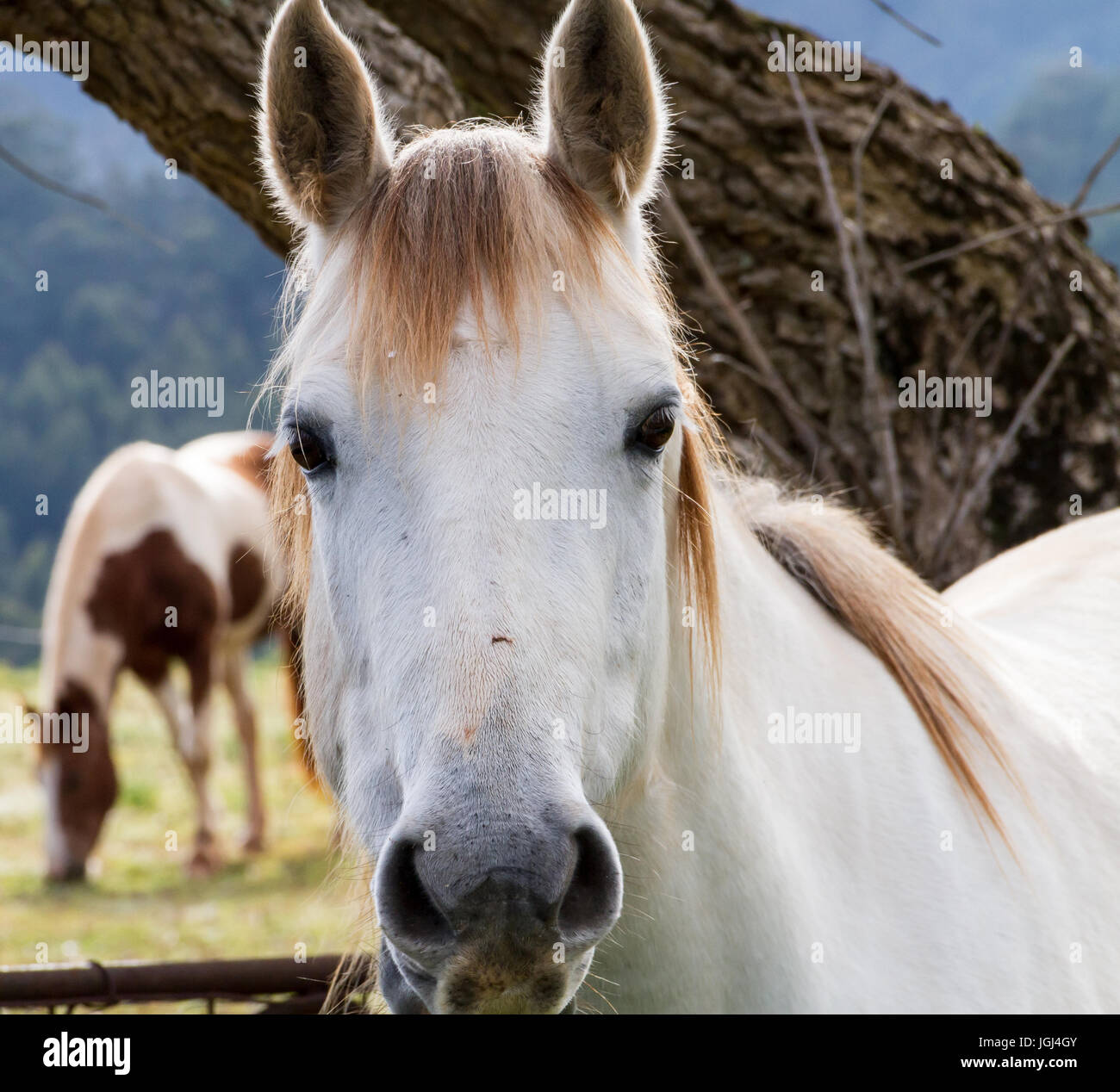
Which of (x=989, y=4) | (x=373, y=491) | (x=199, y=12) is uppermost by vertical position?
(x=989, y=4)

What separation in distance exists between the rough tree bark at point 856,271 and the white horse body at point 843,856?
136cm

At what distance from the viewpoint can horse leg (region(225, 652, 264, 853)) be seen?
8188mm

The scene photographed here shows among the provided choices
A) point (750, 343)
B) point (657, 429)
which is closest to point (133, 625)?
point (750, 343)

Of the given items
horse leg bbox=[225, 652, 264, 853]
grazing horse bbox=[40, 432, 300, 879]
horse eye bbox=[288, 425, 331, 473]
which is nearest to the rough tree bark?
horse eye bbox=[288, 425, 331, 473]

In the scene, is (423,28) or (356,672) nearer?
(356,672)

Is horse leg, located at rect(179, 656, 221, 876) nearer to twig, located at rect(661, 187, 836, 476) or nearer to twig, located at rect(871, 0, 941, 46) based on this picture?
twig, located at rect(661, 187, 836, 476)

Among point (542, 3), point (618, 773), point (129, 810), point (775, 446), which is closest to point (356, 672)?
point (618, 773)

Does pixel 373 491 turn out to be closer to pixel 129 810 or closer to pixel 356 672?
pixel 356 672

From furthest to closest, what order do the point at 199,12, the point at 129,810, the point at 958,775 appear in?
the point at 129,810
the point at 199,12
the point at 958,775

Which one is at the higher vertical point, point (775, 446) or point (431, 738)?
point (775, 446)

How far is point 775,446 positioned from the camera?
322 centimetres

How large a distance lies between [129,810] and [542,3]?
869 centimetres

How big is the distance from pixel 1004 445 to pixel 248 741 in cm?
704

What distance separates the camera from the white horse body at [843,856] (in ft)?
5.22
